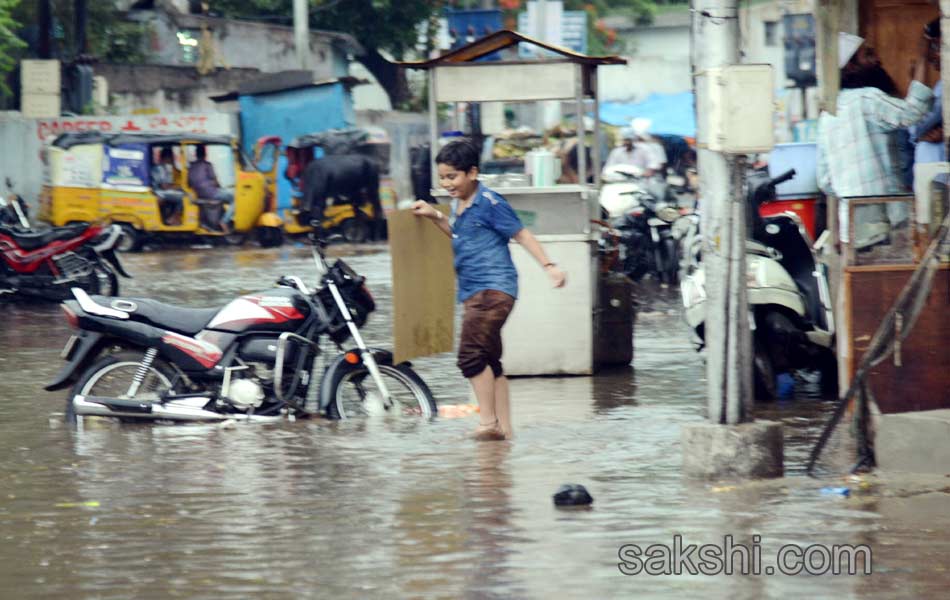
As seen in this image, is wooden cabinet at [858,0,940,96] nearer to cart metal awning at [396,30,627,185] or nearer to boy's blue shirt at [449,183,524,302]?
cart metal awning at [396,30,627,185]

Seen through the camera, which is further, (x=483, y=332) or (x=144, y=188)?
(x=144, y=188)

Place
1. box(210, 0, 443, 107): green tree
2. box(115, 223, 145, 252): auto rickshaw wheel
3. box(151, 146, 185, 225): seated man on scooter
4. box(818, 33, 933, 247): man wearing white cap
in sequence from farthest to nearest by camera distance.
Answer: box(210, 0, 443, 107): green tree
box(151, 146, 185, 225): seated man on scooter
box(115, 223, 145, 252): auto rickshaw wheel
box(818, 33, 933, 247): man wearing white cap

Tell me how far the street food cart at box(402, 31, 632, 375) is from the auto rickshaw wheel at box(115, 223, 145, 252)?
1475 cm

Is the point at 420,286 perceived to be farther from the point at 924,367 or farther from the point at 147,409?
the point at 924,367

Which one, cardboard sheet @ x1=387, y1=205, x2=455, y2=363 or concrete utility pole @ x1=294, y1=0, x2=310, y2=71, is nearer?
cardboard sheet @ x1=387, y1=205, x2=455, y2=363

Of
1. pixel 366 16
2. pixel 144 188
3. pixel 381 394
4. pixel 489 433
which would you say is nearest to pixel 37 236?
pixel 144 188

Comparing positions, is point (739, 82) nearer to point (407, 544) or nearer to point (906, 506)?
point (906, 506)

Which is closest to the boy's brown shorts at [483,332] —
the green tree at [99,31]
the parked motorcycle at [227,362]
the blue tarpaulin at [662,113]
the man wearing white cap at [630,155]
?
the parked motorcycle at [227,362]

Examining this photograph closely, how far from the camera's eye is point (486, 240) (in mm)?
8250

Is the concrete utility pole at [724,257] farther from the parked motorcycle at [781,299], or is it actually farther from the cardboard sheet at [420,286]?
the parked motorcycle at [781,299]

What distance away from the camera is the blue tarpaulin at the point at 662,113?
42344mm

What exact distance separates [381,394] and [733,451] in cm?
262

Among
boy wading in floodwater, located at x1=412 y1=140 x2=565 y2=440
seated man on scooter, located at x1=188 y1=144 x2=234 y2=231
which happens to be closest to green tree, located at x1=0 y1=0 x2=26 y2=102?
seated man on scooter, located at x1=188 y1=144 x2=234 y2=231

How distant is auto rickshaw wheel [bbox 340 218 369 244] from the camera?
27094mm
